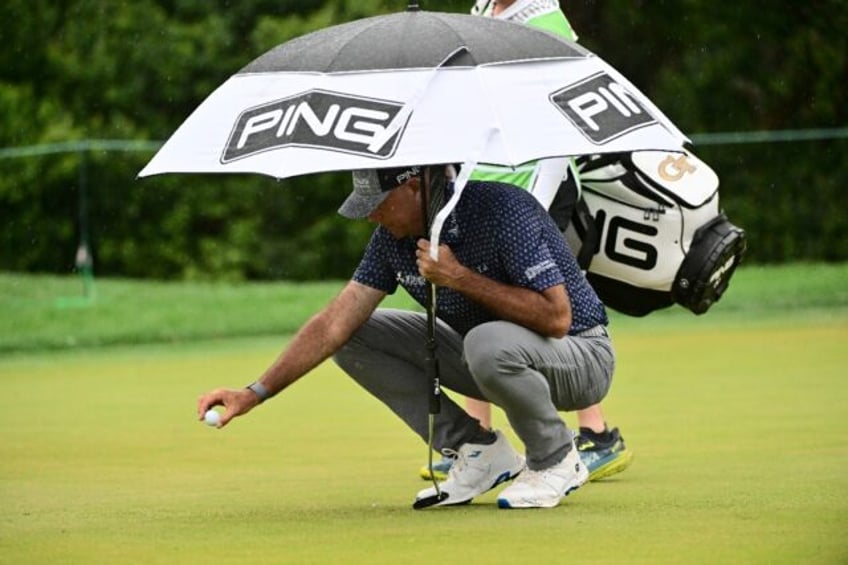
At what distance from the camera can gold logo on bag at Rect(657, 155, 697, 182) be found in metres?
7.47

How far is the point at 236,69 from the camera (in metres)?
30.7

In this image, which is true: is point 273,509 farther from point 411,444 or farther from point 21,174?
point 21,174

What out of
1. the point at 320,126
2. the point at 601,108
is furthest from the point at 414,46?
the point at 601,108

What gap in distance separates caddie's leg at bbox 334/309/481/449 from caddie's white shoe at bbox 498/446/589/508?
0.36m

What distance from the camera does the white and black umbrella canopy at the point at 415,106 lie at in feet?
18.9

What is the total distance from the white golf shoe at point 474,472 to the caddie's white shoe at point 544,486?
176mm

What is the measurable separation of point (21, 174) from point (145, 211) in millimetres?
5706

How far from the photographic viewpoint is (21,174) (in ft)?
65.3

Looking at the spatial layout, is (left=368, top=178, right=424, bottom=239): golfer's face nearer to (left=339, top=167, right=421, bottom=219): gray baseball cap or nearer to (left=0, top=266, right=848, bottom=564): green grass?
(left=339, top=167, right=421, bottom=219): gray baseball cap

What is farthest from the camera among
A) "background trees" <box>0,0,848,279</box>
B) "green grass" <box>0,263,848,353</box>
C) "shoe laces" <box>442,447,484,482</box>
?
Result: "background trees" <box>0,0,848,279</box>

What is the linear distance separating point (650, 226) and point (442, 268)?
1715 millimetres

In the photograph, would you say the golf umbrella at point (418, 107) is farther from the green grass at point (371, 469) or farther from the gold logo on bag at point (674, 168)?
the gold logo on bag at point (674, 168)

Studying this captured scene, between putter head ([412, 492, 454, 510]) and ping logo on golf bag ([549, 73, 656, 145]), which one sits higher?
ping logo on golf bag ([549, 73, 656, 145])

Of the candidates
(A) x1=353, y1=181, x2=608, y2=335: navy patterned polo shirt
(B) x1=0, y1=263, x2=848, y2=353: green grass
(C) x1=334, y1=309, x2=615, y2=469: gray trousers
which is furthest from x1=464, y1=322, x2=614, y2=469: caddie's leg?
(B) x1=0, y1=263, x2=848, y2=353: green grass
